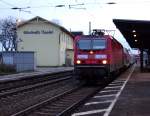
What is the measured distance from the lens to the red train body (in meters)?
29.1

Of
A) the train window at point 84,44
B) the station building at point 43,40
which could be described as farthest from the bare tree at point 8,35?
the train window at point 84,44

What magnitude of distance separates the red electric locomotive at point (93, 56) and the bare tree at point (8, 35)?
55.2m

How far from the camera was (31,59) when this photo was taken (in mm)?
54188

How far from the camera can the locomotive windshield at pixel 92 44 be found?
29641 mm

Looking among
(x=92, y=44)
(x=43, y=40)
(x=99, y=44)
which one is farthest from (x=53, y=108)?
(x=43, y=40)

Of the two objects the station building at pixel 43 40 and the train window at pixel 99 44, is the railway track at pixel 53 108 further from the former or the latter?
the station building at pixel 43 40

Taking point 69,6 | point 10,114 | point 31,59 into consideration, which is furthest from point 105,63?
point 31,59

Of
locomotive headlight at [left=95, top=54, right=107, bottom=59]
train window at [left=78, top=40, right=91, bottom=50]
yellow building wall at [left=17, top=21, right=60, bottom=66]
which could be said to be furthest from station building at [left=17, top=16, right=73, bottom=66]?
locomotive headlight at [left=95, top=54, right=107, bottom=59]

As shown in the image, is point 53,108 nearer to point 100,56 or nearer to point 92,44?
point 100,56

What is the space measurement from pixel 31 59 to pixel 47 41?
107 feet

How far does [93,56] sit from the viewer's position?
29.2 meters

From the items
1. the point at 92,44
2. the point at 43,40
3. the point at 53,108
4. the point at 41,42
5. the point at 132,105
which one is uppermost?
the point at 43,40

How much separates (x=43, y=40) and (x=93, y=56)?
5865 centimetres

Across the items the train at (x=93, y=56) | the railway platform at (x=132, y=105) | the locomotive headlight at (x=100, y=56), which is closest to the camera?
the railway platform at (x=132, y=105)
